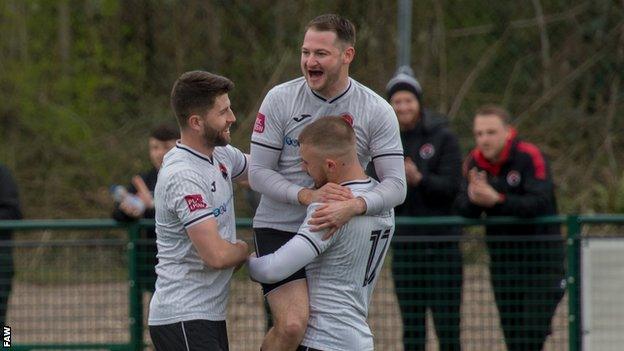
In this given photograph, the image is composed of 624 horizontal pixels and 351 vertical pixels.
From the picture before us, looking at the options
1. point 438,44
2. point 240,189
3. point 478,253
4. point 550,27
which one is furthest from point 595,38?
point 478,253

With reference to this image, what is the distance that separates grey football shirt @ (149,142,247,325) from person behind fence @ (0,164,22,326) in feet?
10.2

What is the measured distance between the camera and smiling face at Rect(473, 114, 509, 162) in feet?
27.1

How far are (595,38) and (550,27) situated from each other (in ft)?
1.54

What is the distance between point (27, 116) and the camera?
13.6m

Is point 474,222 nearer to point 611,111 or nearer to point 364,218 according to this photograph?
point 364,218

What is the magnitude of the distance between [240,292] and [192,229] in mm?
3438

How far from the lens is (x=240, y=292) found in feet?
29.0

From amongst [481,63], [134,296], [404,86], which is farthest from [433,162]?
[481,63]

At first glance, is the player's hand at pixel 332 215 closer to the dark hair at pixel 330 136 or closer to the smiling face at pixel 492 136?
the dark hair at pixel 330 136

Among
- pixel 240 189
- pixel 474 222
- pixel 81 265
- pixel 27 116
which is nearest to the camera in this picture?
pixel 474 222

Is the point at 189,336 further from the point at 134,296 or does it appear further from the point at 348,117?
the point at 134,296

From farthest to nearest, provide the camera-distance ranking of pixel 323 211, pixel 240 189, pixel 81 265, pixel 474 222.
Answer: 1. pixel 240 189
2. pixel 81 265
3. pixel 474 222
4. pixel 323 211

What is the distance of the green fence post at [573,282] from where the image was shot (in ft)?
26.9

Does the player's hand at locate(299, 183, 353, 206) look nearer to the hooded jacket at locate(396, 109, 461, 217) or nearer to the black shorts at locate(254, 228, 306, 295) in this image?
the black shorts at locate(254, 228, 306, 295)
